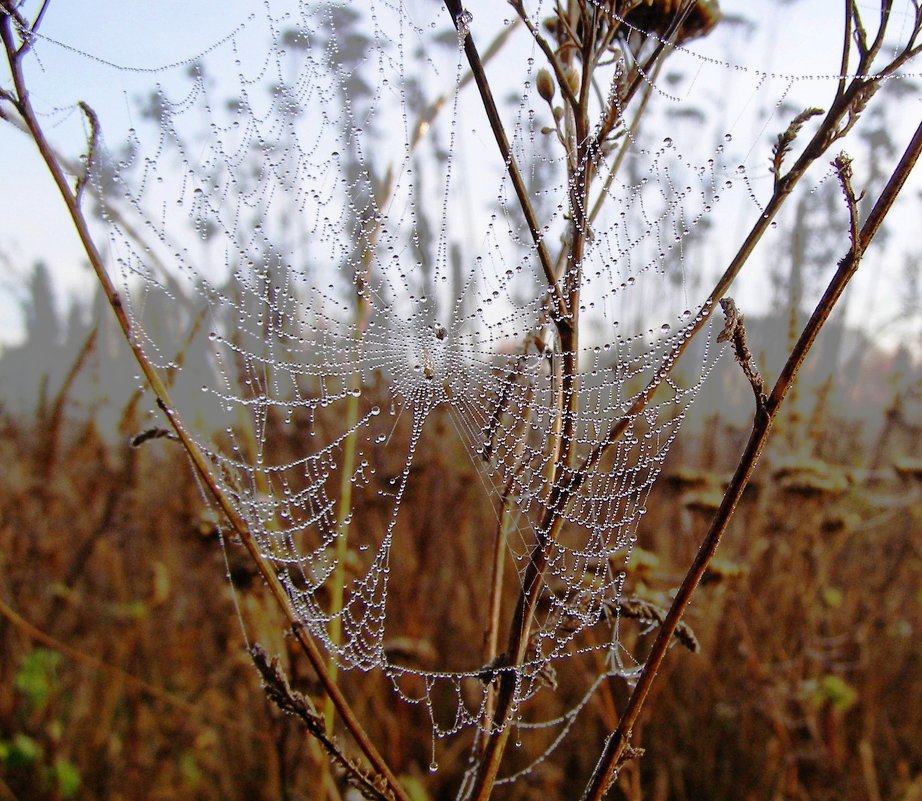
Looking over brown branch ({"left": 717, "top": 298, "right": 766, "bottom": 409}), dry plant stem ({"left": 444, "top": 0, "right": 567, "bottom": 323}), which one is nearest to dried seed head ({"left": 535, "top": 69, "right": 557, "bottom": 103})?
dry plant stem ({"left": 444, "top": 0, "right": 567, "bottom": 323})

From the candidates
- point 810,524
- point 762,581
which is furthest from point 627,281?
point 762,581

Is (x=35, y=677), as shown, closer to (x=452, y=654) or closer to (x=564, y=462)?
(x=452, y=654)

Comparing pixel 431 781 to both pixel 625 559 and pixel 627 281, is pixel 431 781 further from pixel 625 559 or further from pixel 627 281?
pixel 627 281

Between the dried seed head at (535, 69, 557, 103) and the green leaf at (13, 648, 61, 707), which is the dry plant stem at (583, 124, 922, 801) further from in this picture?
the green leaf at (13, 648, 61, 707)

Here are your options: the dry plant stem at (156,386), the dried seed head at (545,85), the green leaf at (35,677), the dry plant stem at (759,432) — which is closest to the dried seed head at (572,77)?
the dried seed head at (545,85)

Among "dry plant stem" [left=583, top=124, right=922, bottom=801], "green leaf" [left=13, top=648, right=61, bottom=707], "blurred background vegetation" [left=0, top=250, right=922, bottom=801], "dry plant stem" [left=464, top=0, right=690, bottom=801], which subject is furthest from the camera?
"green leaf" [left=13, top=648, right=61, bottom=707]

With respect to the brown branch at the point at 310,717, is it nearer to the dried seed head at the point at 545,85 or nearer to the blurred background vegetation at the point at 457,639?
the dried seed head at the point at 545,85
